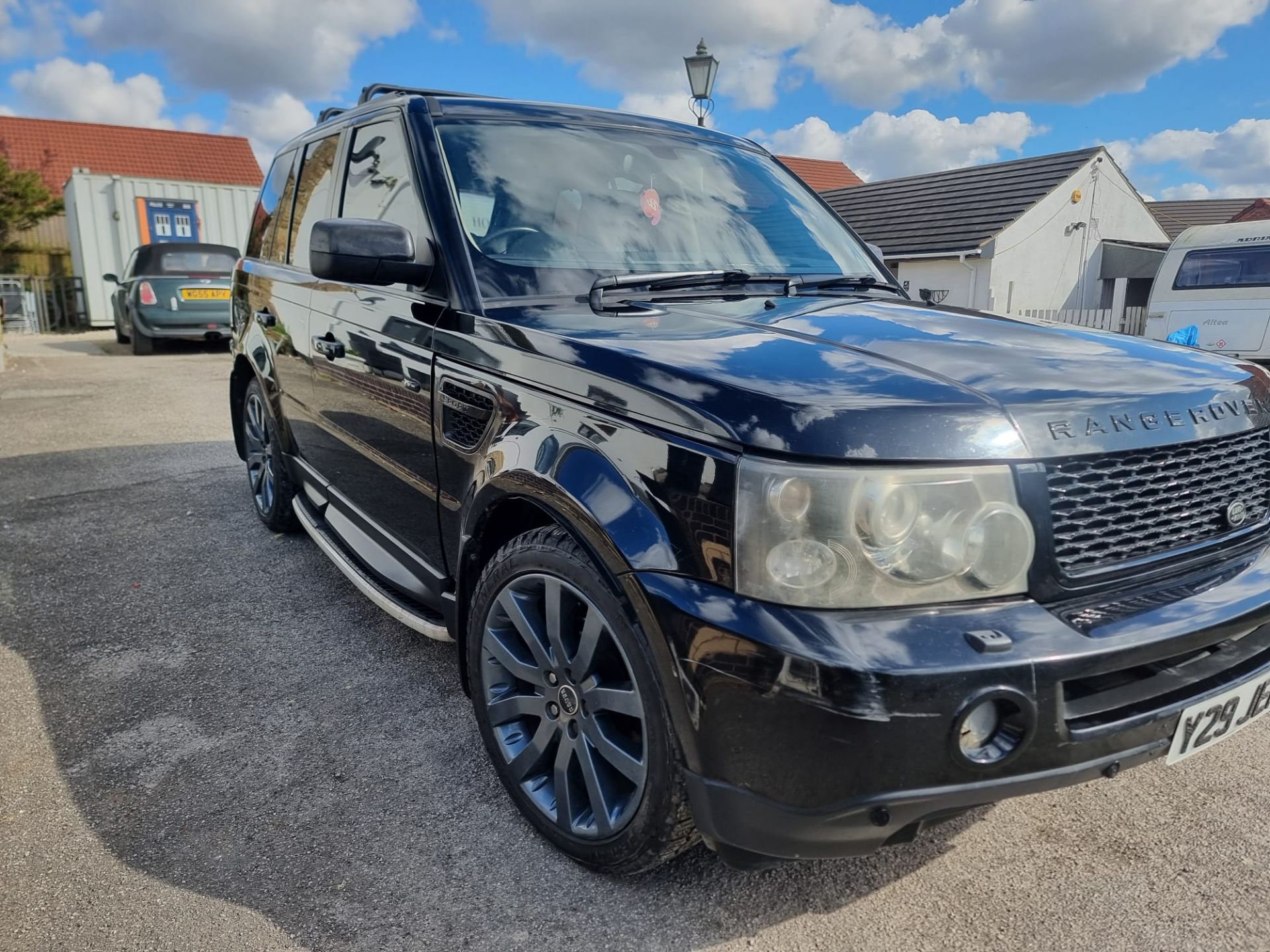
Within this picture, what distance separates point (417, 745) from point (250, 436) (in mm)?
2896

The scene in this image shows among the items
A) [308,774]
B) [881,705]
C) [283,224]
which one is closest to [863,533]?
[881,705]

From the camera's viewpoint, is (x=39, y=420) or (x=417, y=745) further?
(x=39, y=420)

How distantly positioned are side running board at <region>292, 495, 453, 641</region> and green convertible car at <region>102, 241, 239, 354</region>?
36.1ft

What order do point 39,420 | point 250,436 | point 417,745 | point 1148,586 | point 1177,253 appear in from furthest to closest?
point 1177,253, point 39,420, point 250,436, point 417,745, point 1148,586

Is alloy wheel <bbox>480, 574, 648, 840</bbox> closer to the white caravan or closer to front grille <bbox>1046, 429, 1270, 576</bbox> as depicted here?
front grille <bbox>1046, 429, 1270, 576</bbox>

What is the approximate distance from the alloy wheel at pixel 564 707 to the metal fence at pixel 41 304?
21.9 metres

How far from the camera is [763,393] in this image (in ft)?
5.48

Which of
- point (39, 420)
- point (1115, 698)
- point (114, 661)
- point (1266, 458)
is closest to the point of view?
point (1115, 698)

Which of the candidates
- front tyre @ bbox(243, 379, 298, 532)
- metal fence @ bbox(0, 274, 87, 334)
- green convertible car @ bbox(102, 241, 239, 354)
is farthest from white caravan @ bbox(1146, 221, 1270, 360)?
metal fence @ bbox(0, 274, 87, 334)

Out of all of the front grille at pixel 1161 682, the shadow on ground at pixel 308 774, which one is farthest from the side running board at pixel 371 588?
the front grille at pixel 1161 682

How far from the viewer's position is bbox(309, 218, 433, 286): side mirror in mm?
2430

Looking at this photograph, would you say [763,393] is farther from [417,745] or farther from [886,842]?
[417,745]

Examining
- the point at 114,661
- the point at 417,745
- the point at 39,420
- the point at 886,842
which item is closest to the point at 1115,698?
the point at 886,842

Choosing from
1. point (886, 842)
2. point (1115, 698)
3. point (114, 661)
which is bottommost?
point (114, 661)
